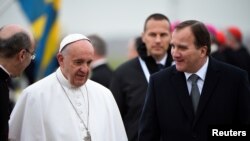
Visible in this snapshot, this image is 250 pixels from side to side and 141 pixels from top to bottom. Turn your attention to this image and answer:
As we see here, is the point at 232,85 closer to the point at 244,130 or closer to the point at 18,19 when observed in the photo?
the point at 244,130

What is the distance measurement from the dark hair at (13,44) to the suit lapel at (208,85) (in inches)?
65.3

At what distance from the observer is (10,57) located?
6.56 metres

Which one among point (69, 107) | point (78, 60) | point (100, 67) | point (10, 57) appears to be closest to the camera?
point (10, 57)

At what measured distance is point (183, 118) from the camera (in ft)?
23.7

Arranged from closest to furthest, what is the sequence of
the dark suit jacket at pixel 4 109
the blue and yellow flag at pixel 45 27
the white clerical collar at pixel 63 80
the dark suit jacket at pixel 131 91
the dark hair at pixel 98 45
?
the dark suit jacket at pixel 4 109, the white clerical collar at pixel 63 80, the dark suit jacket at pixel 131 91, the dark hair at pixel 98 45, the blue and yellow flag at pixel 45 27

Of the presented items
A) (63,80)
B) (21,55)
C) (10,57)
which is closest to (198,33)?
(63,80)

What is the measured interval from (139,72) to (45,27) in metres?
4.69

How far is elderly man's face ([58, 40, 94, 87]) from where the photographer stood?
698 cm

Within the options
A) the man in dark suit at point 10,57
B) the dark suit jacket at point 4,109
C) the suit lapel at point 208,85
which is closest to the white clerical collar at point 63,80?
the man in dark suit at point 10,57

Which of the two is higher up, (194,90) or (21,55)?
(21,55)

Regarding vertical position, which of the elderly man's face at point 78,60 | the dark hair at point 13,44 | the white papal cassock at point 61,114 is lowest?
the white papal cassock at point 61,114

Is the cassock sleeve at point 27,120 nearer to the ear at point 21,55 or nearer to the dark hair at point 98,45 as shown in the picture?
the ear at point 21,55

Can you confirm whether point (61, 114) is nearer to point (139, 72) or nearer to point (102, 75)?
point (139, 72)

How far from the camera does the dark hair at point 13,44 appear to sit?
6.54 meters
